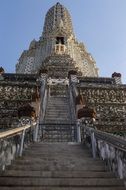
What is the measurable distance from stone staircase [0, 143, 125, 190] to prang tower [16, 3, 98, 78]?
29057 millimetres

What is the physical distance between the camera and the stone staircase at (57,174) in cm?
600

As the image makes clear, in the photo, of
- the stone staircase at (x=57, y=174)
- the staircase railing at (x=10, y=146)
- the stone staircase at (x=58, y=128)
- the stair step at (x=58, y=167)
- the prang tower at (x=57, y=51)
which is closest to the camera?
the stone staircase at (x=57, y=174)

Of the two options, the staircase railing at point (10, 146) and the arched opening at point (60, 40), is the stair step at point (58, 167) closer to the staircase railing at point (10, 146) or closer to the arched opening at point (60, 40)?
the staircase railing at point (10, 146)

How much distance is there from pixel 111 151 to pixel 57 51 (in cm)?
3474

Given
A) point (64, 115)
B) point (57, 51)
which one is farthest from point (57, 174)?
point (57, 51)

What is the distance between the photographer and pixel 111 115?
17.6 m

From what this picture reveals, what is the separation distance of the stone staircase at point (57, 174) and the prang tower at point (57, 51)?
29057 millimetres

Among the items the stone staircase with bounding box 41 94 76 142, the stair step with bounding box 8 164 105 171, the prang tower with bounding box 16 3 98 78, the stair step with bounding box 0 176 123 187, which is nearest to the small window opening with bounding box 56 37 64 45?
the prang tower with bounding box 16 3 98 78

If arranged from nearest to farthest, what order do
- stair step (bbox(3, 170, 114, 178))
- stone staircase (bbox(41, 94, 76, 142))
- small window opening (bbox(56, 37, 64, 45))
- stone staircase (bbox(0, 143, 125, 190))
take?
stone staircase (bbox(0, 143, 125, 190)) → stair step (bbox(3, 170, 114, 178)) → stone staircase (bbox(41, 94, 76, 142)) → small window opening (bbox(56, 37, 64, 45))

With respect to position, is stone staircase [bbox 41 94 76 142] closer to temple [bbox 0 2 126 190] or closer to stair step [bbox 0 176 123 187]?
temple [bbox 0 2 126 190]

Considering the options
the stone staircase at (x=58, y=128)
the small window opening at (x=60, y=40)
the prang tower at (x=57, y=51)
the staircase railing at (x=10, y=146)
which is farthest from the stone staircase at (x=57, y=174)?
the small window opening at (x=60, y=40)

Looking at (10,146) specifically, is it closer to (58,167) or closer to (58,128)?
(58,167)

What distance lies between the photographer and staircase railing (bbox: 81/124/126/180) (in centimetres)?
625

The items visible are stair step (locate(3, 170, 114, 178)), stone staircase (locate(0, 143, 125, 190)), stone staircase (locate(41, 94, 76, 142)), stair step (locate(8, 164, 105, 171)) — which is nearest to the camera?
stone staircase (locate(0, 143, 125, 190))
